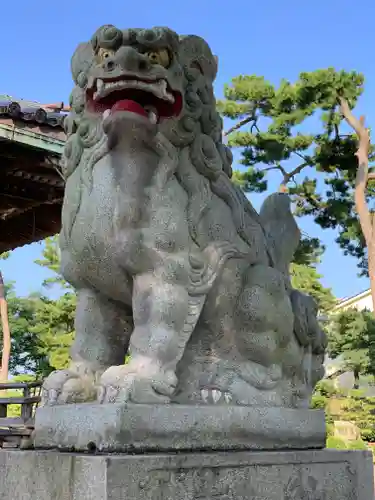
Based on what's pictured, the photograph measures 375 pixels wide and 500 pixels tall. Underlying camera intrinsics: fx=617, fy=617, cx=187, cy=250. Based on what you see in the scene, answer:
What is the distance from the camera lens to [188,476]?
195cm

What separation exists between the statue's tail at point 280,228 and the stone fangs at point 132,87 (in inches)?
34.3

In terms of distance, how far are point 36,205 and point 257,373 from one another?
23.8ft

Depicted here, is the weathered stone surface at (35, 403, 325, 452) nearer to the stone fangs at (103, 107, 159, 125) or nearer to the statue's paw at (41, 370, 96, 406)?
the statue's paw at (41, 370, 96, 406)

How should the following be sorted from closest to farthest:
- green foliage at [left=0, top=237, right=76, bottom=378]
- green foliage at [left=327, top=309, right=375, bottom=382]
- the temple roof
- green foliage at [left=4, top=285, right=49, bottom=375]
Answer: the temple roof < green foliage at [left=327, top=309, right=375, bottom=382] < green foliage at [left=0, top=237, right=76, bottom=378] < green foliage at [left=4, top=285, right=49, bottom=375]

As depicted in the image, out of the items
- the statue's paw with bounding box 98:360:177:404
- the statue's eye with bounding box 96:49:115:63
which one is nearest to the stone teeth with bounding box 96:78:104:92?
the statue's eye with bounding box 96:49:115:63

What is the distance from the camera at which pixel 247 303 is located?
7.86 feet

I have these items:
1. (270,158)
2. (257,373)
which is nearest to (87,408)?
(257,373)

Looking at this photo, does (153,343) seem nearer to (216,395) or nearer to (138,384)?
(138,384)

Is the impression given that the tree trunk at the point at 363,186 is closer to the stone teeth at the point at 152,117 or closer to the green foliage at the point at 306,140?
the green foliage at the point at 306,140

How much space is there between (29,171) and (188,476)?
686 cm

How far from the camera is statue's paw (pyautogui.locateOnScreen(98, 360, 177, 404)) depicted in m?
2.00

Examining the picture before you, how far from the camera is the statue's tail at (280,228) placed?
2.77 metres

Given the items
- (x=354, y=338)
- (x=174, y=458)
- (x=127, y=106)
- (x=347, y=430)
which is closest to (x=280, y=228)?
(x=127, y=106)

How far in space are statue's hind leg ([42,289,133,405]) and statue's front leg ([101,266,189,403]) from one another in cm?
23
